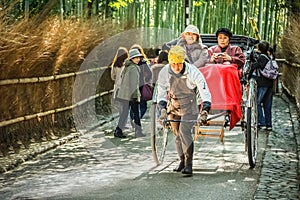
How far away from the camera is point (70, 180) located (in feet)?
27.6

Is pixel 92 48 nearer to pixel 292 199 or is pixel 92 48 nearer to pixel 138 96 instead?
pixel 138 96

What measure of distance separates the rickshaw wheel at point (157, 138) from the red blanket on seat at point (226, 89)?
77 cm

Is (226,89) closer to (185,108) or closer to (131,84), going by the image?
(185,108)

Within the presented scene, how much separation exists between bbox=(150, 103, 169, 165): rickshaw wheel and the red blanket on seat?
77 centimetres

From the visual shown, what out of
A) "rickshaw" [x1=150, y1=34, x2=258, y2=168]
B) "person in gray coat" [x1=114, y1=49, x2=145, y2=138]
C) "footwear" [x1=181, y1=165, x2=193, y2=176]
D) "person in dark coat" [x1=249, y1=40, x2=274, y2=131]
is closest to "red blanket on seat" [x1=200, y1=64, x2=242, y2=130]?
"rickshaw" [x1=150, y1=34, x2=258, y2=168]

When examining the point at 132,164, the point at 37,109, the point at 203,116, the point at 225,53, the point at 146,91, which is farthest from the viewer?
the point at 146,91

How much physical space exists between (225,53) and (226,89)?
1144 mm

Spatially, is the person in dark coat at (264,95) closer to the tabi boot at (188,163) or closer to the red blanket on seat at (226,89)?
the red blanket on seat at (226,89)

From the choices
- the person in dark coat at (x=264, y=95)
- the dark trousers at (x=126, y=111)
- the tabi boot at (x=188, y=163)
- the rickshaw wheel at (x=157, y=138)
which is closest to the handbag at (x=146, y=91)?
the dark trousers at (x=126, y=111)

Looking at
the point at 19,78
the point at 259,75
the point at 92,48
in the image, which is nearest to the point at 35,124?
the point at 19,78

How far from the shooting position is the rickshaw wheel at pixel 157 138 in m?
9.19

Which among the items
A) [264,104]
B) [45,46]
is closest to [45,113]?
[45,46]

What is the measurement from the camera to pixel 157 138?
9.95 metres

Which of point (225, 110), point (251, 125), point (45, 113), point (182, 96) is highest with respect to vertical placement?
point (182, 96)
